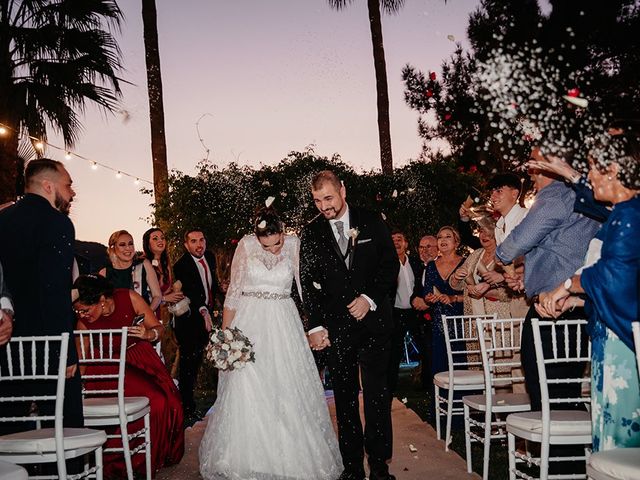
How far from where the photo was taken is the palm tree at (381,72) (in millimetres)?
11727

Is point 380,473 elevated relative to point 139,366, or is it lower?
lower

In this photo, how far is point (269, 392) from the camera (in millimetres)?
Answer: 4562

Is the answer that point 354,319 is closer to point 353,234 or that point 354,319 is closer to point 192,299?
point 353,234

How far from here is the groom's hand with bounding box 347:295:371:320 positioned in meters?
4.12

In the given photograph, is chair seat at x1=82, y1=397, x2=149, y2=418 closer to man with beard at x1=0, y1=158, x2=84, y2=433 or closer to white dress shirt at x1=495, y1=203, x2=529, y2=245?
man with beard at x1=0, y1=158, x2=84, y2=433

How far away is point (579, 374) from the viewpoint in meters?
3.71

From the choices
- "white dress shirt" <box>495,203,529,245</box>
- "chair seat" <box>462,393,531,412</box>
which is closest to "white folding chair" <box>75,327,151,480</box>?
"chair seat" <box>462,393,531,412</box>

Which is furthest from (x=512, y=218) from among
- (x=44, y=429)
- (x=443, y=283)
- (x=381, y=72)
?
(x=381, y=72)

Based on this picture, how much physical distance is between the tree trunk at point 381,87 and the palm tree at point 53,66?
175 inches

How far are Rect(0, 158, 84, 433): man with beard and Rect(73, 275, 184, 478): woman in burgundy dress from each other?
1.00 metres

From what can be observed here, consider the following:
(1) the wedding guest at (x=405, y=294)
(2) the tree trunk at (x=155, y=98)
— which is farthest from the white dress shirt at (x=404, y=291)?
(2) the tree trunk at (x=155, y=98)

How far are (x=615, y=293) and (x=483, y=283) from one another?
8.90 feet

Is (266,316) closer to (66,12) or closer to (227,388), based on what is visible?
(227,388)

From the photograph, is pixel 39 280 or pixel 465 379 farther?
pixel 465 379
